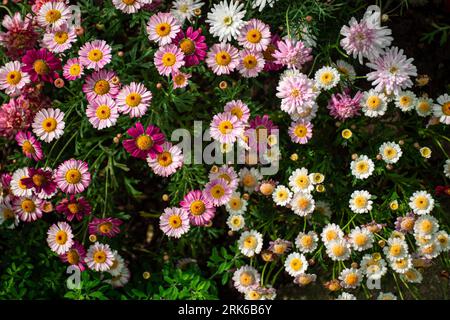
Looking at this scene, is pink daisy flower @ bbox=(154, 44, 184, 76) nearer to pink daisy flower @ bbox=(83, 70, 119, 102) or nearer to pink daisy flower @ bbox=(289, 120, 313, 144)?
pink daisy flower @ bbox=(83, 70, 119, 102)

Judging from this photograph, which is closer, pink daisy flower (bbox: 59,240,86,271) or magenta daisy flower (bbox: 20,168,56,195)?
magenta daisy flower (bbox: 20,168,56,195)

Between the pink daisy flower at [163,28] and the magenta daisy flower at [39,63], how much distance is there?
49 centimetres

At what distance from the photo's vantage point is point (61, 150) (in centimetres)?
296

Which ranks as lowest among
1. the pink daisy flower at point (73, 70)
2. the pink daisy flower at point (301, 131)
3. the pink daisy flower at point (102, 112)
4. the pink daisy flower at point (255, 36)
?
the pink daisy flower at point (301, 131)

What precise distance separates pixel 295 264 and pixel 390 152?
74 cm

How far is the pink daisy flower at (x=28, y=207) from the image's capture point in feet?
9.81

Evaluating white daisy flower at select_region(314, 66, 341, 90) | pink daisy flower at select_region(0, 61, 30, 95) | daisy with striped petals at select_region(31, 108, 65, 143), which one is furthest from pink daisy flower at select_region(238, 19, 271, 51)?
pink daisy flower at select_region(0, 61, 30, 95)

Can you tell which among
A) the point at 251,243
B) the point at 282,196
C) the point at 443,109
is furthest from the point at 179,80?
the point at 443,109

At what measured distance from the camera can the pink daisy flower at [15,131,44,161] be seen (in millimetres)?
2902

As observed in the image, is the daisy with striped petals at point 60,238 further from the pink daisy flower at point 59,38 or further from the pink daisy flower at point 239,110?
the pink daisy flower at point 239,110

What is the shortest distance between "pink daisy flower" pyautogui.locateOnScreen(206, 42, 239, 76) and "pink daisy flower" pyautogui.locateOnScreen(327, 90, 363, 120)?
0.52 metres

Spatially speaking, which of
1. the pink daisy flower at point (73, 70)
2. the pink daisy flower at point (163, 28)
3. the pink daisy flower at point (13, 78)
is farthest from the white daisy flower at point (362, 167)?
the pink daisy flower at point (13, 78)

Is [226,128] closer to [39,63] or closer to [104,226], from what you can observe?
[104,226]

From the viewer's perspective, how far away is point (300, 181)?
9.68 ft
